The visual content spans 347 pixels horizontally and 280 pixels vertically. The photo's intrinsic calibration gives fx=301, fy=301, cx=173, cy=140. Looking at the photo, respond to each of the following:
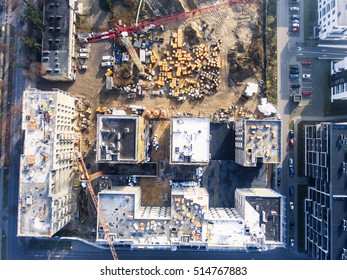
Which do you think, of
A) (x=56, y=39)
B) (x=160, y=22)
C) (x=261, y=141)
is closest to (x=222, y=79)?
(x=261, y=141)

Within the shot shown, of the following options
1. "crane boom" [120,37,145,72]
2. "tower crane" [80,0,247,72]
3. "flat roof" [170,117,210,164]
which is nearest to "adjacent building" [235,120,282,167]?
"flat roof" [170,117,210,164]

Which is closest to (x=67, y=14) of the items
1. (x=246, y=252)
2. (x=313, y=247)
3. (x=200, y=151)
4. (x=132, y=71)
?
(x=132, y=71)

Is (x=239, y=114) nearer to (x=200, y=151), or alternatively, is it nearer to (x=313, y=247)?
(x=200, y=151)

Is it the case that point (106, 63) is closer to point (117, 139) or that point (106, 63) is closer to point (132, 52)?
point (132, 52)

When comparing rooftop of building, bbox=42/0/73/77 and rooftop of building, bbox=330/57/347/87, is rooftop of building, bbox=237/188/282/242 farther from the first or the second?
rooftop of building, bbox=42/0/73/77

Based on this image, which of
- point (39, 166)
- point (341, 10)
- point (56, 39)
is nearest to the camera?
point (39, 166)

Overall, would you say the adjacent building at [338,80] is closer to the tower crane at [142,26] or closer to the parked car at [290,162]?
the parked car at [290,162]
